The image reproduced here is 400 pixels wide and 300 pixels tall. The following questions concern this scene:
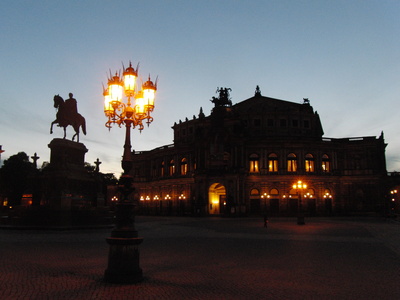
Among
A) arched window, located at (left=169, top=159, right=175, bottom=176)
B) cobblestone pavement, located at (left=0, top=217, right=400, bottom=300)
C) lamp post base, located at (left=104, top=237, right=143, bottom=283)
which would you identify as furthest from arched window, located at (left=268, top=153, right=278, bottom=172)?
lamp post base, located at (left=104, top=237, right=143, bottom=283)

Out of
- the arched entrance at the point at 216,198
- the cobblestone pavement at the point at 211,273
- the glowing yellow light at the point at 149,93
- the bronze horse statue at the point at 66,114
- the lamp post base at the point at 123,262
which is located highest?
the bronze horse statue at the point at 66,114

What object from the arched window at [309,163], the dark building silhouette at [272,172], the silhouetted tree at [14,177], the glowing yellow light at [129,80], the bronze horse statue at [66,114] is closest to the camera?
the glowing yellow light at [129,80]

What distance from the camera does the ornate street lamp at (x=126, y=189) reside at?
1026 cm

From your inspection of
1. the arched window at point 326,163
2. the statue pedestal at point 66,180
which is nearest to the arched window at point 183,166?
the arched window at point 326,163

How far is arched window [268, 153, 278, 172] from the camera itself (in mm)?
71438

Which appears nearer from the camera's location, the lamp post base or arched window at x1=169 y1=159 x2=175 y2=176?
the lamp post base

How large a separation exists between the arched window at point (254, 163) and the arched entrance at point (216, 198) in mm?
6976

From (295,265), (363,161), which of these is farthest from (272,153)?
(295,265)

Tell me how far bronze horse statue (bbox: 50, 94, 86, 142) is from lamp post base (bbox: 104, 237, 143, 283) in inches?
985

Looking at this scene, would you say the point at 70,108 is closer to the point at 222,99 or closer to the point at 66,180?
the point at 66,180

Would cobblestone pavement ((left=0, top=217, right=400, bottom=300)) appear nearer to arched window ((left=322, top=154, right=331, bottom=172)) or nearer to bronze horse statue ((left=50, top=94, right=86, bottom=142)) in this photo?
bronze horse statue ((left=50, top=94, right=86, bottom=142))

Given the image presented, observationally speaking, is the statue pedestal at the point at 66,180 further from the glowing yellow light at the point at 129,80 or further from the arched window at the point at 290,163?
the arched window at the point at 290,163

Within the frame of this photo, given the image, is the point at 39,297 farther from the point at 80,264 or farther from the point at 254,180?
the point at 254,180

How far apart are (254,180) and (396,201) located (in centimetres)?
4648
